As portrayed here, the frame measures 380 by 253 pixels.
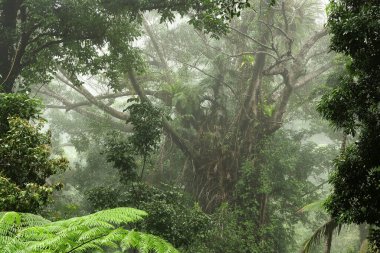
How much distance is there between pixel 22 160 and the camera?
16.5ft

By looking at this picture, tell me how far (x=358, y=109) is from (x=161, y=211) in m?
4.70

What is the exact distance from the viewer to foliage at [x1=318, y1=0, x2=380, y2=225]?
4.64 meters

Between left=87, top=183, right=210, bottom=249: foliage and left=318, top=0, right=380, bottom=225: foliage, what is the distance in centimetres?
375

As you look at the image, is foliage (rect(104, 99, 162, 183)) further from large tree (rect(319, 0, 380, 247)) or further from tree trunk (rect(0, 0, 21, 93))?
large tree (rect(319, 0, 380, 247))

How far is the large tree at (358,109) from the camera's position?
Answer: 15.2 feet

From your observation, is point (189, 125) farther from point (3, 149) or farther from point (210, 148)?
point (3, 149)

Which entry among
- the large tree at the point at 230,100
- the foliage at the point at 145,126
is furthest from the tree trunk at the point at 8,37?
the large tree at the point at 230,100

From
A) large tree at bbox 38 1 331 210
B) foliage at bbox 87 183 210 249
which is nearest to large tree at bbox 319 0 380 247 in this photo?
foliage at bbox 87 183 210 249

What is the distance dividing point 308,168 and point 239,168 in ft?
13.5

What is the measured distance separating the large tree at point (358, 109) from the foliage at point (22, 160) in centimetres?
419

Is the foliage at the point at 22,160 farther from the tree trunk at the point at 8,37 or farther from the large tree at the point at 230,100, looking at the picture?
the large tree at the point at 230,100

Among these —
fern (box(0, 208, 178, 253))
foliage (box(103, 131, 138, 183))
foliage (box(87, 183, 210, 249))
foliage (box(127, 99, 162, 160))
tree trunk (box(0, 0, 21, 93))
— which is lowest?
fern (box(0, 208, 178, 253))

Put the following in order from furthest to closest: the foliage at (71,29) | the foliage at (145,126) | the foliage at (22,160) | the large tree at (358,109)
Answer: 1. the foliage at (145,126)
2. the foliage at (71,29)
3. the large tree at (358,109)
4. the foliage at (22,160)

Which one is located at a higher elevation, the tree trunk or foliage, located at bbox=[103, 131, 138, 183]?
the tree trunk
